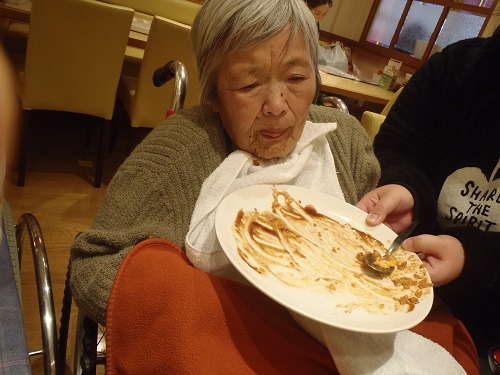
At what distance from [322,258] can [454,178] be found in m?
0.57

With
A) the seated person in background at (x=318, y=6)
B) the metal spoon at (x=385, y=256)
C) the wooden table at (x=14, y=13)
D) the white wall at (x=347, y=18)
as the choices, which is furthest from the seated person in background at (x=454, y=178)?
the white wall at (x=347, y=18)

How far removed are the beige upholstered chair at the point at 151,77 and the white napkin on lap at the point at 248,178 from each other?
1493 mm

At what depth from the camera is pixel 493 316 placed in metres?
1.04

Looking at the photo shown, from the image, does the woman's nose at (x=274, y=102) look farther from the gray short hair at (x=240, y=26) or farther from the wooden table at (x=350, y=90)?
the wooden table at (x=350, y=90)

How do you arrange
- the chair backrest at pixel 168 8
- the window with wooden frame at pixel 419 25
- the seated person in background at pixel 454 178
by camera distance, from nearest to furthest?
the seated person in background at pixel 454 178 < the chair backrest at pixel 168 8 < the window with wooden frame at pixel 419 25

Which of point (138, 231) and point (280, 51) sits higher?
point (280, 51)

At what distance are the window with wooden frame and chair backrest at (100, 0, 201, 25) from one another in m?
2.61

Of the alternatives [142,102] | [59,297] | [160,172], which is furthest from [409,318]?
[142,102]

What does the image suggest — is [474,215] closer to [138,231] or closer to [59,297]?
[138,231]

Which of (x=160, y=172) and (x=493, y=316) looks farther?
(x=493, y=316)

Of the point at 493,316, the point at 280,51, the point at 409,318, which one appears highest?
the point at 280,51

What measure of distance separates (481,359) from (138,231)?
92 centimetres

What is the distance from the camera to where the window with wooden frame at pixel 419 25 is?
4.52m

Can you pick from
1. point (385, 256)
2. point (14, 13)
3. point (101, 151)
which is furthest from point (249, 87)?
point (14, 13)
